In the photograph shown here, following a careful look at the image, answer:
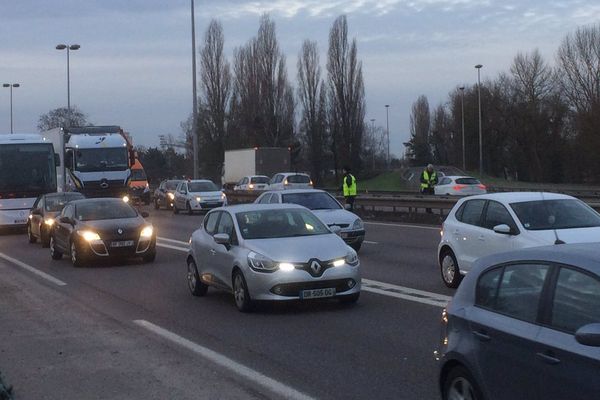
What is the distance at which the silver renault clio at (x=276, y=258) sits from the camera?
36.5ft

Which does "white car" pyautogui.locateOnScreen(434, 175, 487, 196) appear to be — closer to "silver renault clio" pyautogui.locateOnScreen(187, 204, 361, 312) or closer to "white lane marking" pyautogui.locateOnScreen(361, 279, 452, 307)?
"white lane marking" pyautogui.locateOnScreen(361, 279, 452, 307)

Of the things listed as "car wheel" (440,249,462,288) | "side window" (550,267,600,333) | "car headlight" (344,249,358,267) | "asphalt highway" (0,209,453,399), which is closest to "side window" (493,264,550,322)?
"side window" (550,267,600,333)

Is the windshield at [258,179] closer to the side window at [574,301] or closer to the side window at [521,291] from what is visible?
the side window at [521,291]

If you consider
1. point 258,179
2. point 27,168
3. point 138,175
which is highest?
point 27,168

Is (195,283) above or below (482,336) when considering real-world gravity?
below

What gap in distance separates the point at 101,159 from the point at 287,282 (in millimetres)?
23964

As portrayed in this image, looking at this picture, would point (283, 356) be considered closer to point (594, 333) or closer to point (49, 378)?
point (49, 378)

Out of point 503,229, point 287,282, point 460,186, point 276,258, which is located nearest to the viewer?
point 287,282

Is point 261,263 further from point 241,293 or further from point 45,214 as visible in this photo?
point 45,214

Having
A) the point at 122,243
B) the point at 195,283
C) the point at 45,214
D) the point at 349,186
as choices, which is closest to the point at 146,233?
the point at 122,243

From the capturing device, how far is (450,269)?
525 inches

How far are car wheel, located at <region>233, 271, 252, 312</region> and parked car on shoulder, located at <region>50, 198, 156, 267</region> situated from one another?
6.86 meters

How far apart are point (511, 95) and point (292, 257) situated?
225 ft

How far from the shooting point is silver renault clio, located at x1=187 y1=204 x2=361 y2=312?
11133 millimetres
